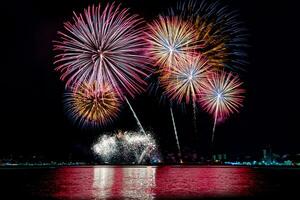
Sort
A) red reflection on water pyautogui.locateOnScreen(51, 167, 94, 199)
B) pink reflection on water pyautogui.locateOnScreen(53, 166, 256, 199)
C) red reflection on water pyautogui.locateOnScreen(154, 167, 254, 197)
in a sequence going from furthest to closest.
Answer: red reflection on water pyautogui.locateOnScreen(154, 167, 254, 197) → pink reflection on water pyautogui.locateOnScreen(53, 166, 256, 199) → red reflection on water pyautogui.locateOnScreen(51, 167, 94, 199)

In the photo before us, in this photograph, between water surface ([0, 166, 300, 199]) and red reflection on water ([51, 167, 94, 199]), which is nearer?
red reflection on water ([51, 167, 94, 199])

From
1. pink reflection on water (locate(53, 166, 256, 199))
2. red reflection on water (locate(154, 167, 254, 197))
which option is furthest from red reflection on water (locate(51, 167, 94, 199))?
red reflection on water (locate(154, 167, 254, 197))

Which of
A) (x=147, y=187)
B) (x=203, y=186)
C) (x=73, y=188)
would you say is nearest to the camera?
(x=73, y=188)

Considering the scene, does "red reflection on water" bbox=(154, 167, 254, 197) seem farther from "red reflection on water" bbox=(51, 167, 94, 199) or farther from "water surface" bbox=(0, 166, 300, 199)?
"red reflection on water" bbox=(51, 167, 94, 199)

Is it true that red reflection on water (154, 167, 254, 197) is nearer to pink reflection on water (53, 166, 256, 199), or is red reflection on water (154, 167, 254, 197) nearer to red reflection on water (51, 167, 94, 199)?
pink reflection on water (53, 166, 256, 199)

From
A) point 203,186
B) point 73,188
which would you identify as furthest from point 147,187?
point 73,188

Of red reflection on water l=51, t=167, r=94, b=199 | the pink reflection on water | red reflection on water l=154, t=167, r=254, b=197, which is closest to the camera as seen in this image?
red reflection on water l=51, t=167, r=94, b=199

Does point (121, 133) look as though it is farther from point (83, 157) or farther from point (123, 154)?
point (83, 157)

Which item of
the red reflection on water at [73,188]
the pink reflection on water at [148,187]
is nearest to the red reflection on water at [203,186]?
the pink reflection on water at [148,187]

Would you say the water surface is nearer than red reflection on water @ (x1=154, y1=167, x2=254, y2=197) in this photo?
Yes

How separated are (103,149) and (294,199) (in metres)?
80.3

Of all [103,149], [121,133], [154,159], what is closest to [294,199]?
[103,149]

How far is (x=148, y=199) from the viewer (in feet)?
81.7

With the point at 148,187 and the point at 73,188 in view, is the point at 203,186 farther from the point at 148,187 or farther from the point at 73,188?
the point at 73,188
